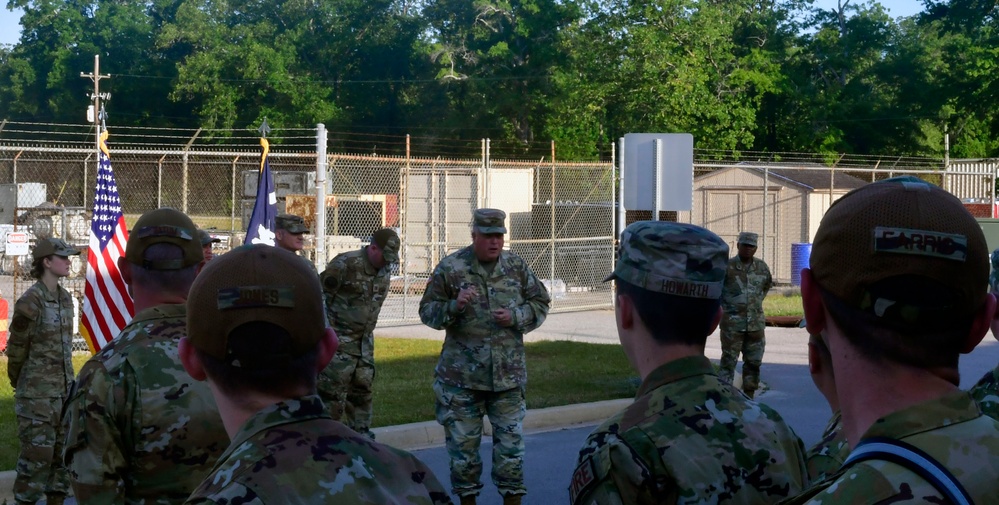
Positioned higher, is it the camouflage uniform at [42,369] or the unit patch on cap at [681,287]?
the unit patch on cap at [681,287]

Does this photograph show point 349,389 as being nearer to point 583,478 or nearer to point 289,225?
point 289,225

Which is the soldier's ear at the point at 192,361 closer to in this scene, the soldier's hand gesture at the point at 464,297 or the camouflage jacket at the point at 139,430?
the camouflage jacket at the point at 139,430

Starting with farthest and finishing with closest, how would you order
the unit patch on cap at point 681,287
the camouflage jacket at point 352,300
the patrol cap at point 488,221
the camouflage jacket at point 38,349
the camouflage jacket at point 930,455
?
the camouflage jacket at point 352,300 < the camouflage jacket at point 38,349 < the patrol cap at point 488,221 < the unit patch on cap at point 681,287 < the camouflage jacket at point 930,455

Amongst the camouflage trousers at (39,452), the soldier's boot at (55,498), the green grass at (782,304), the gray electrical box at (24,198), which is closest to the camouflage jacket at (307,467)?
the camouflage trousers at (39,452)

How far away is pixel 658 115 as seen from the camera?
1524 inches

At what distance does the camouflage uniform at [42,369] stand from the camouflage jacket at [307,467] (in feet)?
19.2

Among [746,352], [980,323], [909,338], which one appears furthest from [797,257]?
[909,338]

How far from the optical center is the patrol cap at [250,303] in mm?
2279

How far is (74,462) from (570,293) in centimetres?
1875

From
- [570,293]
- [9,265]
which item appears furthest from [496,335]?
[9,265]

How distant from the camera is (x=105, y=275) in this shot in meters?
10.0

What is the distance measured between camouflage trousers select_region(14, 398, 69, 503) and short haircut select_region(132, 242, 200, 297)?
150 inches

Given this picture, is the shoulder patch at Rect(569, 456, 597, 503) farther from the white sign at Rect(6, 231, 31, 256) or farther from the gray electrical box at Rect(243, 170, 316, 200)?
the gray electrical box at Rect(243, 170, 316, 200)

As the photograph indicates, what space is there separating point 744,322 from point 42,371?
24.1ft
